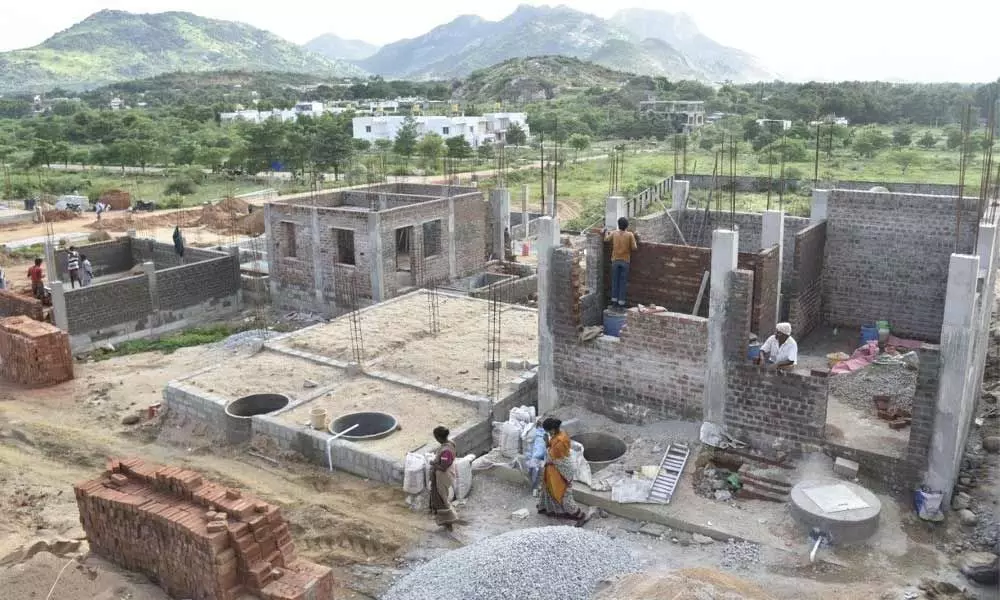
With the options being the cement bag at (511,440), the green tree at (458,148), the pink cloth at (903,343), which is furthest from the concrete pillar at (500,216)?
the green tree at (458,148)

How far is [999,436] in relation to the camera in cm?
1025

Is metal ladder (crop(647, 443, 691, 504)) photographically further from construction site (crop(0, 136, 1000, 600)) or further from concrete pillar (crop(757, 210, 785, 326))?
concrete pillar (crop(757, 210, 785, 326))

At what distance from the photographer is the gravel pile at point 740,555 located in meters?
7.46

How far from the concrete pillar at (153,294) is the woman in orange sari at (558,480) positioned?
12.0 m

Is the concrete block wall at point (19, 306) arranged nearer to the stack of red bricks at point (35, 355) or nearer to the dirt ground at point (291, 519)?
the stack of red bricks at point (35, 355)

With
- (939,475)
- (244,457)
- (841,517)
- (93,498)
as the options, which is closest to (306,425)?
(244,457)

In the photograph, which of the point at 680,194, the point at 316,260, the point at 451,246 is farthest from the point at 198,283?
the point at 680,194

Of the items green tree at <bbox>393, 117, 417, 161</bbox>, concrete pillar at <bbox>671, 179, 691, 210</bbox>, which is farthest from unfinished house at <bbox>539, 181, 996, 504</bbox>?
Result: green tree at <bbox>393, 117, 417, 161</bbox>

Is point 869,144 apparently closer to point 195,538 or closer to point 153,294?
point 153,294

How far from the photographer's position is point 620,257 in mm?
10758

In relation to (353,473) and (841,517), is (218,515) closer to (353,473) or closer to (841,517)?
(353,473)

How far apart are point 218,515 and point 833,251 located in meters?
11.1

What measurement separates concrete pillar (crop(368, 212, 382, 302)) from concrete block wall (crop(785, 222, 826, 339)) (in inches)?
339

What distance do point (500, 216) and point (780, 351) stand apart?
42.2 feet
